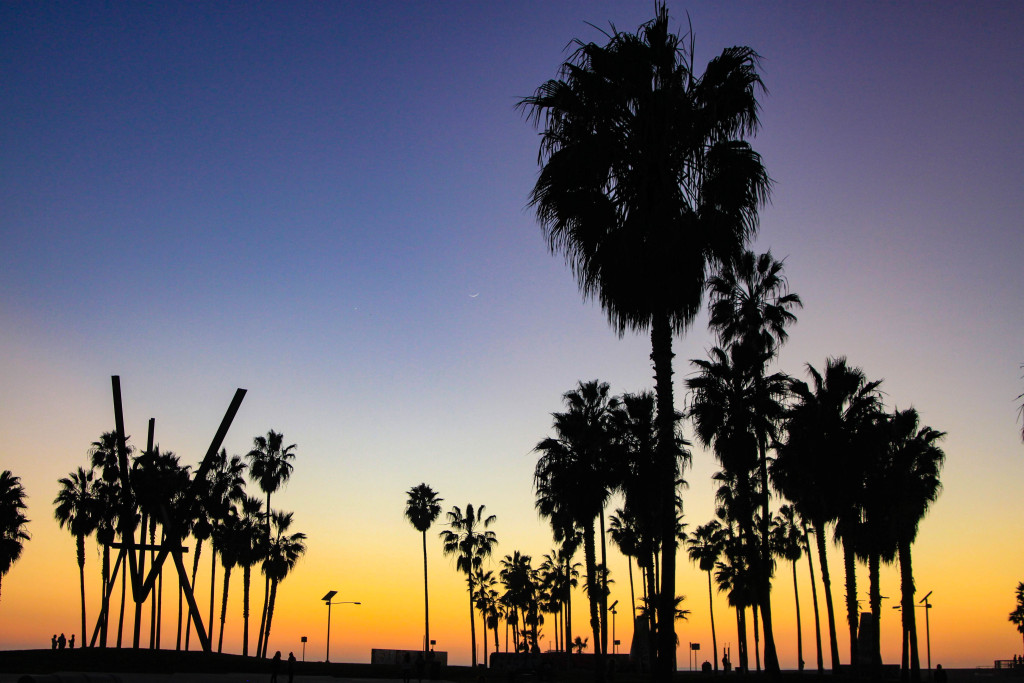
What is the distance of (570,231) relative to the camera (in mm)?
15500

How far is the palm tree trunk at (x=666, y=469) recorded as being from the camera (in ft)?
46.5

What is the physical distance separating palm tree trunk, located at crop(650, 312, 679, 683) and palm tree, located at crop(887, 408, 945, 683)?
24376mm

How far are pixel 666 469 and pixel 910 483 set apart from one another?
1053 inches

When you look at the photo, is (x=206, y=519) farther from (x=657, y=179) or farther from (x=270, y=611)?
(x=657, y=179)

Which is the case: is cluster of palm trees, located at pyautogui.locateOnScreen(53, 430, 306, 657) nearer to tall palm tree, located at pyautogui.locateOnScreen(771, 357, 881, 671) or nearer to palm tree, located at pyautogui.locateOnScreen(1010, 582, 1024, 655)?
tall palm tree, located at pyautogui.locateOnScreen(771, 357, 881, 671)

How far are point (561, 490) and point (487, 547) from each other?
142 feet

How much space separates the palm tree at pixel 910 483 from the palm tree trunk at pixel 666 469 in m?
24.4

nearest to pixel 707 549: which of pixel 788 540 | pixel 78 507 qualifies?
pixel 788 540

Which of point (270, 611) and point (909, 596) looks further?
point (270, 611)

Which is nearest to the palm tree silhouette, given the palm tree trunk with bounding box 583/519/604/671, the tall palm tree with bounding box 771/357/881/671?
the palm tree trunk with bounding box 583/519/604/671

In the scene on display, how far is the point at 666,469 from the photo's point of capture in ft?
48.5

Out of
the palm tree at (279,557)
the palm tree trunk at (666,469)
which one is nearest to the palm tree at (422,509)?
the palm tree at (279,557)

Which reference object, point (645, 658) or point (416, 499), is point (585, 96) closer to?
point (645, 658)

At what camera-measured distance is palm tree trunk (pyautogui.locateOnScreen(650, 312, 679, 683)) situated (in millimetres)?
14188
